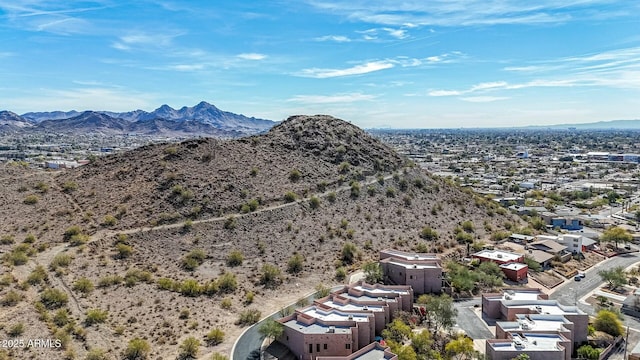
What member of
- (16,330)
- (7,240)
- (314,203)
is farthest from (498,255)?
(7,240)

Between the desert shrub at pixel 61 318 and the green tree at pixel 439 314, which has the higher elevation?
the desert shrub at pixel 61 318

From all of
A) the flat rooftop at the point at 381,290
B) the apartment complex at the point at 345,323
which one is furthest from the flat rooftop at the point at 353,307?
the flat rooftop at the point at 381,290

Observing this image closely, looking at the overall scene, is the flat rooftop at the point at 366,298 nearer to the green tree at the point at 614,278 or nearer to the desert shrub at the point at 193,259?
the desert shrub at the point at 193,259

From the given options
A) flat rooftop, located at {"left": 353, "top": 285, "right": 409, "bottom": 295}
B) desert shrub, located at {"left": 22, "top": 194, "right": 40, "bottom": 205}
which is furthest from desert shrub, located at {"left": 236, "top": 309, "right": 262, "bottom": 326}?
desert shrub, located at {"left": 22, "top": 194, "right": 40, "bottom": 205}

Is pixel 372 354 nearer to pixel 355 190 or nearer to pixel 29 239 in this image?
pixel 355 190

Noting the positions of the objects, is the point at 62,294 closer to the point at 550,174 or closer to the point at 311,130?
the point at 311,130

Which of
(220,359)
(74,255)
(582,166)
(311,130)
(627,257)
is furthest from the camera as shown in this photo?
(582,166)

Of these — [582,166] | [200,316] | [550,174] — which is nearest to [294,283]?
[200,316]
